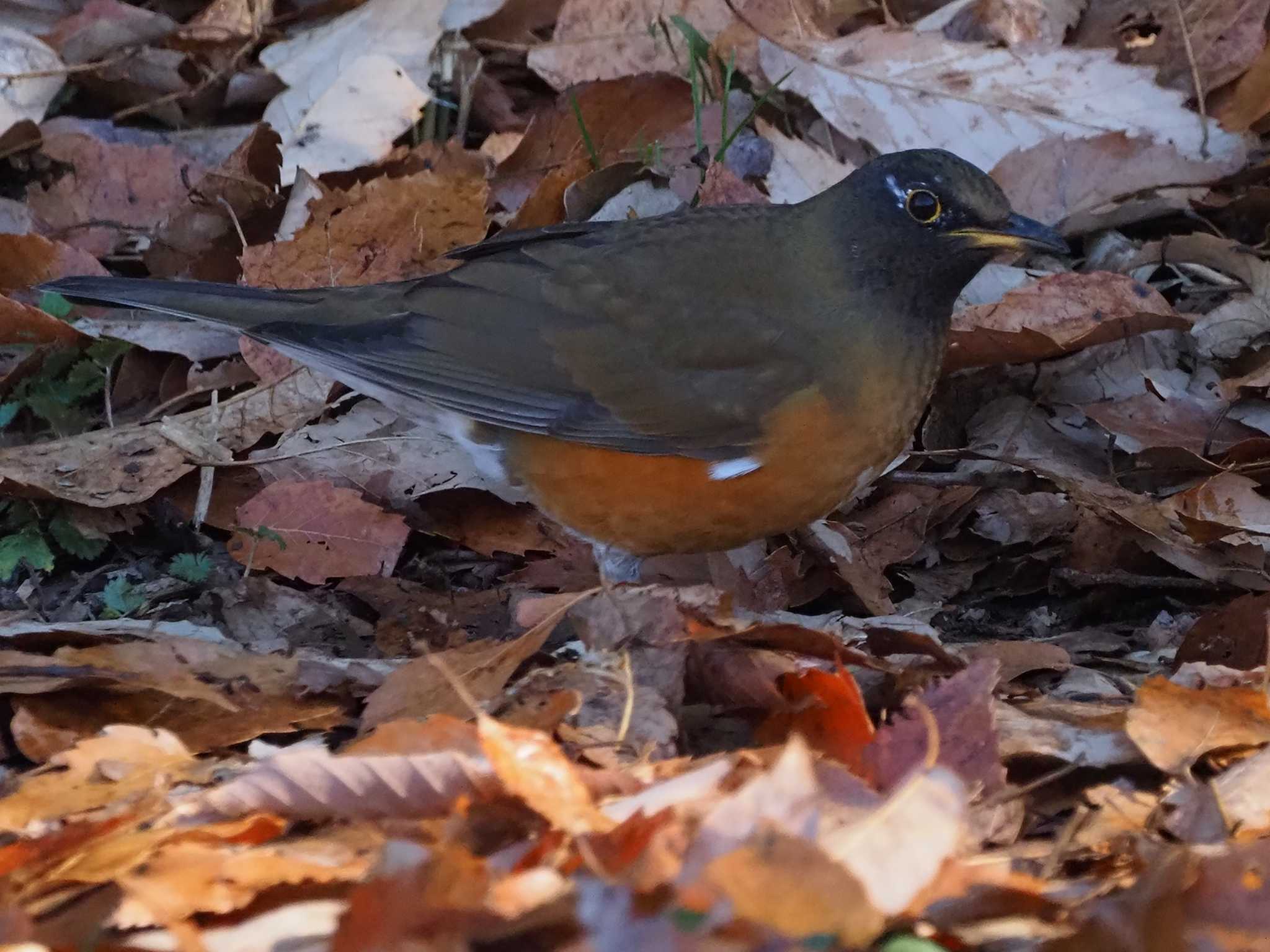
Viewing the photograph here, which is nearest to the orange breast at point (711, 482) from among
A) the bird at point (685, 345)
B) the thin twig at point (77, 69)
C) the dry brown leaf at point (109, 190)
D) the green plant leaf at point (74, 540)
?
the bird at point (685, 345)

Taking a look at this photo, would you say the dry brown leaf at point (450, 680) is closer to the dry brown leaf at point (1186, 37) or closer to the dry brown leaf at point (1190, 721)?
the dry brown leaf at point (1190, 721)

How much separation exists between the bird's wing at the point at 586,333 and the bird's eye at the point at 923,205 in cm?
36

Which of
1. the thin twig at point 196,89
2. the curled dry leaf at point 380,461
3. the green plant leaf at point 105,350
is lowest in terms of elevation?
the curled dry leaf at point 380,461

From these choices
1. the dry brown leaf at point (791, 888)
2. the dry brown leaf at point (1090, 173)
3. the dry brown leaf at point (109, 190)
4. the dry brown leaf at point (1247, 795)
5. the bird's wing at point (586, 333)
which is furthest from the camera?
the dry brown leaf at point (109, 190)

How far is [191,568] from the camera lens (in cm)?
351

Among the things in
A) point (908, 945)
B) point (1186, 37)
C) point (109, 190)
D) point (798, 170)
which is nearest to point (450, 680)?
point (908, 945)

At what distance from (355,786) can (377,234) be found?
2692 millimetres

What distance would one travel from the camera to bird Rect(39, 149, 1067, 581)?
11.3 feet

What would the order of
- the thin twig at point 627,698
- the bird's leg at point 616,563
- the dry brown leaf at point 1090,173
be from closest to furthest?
the thin twig at point 627,698 < the bird's leg at point 616,563 < the dry brown leaf at point 1090,173

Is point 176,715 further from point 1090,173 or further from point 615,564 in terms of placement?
point 1090,173

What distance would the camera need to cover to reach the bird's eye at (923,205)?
3.50 metres

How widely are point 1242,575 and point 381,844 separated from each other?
93.3 inches

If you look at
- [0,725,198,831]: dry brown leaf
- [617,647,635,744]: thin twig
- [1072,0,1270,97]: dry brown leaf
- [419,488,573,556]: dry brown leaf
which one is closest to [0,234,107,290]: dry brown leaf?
[419,488,573,556]: dry brown leaf

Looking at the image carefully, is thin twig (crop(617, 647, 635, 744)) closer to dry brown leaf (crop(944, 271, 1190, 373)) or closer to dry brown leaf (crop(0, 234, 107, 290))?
dry brown leaf (crop(944, 271, 1190, 373))
